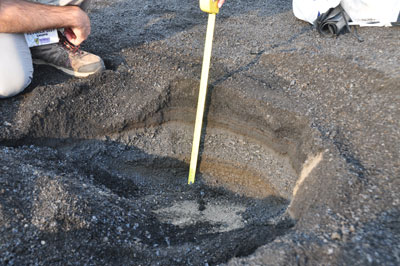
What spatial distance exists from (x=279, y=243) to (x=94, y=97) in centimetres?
203

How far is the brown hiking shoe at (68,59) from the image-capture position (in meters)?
3.12

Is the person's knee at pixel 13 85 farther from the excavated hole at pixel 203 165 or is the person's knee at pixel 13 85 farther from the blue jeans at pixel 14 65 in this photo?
the excavated hole at pixel 203 165

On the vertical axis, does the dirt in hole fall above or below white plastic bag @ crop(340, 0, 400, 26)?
below

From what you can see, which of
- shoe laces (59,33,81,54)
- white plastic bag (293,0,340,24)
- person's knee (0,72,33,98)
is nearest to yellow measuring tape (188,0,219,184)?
shoe laces (59,33,81,54)

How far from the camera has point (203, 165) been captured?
3117 mm

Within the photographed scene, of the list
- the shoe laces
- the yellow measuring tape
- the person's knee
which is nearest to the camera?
the yellow measuring tape

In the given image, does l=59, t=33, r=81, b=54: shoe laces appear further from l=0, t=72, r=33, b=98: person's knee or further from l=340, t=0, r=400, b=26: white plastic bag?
l=340, t=0, r=400, b=26: white plastic bag

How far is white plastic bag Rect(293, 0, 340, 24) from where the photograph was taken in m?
3.57

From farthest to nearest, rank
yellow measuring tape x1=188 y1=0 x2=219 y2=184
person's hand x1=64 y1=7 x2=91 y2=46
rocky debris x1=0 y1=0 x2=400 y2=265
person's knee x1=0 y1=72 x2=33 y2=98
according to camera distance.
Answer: person's hand x1=64 y1=7 x2=91 y2=46
person's knee x1=0 y1=72 x2=33 y2=98
yellow measuring tape x1=188 y1=0 x2=219 y2=184
rocky debris x1=0 y1=0 x2=400 y2=265

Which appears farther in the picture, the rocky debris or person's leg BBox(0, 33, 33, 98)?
person's leg BBox(0, 33, 33, 98)

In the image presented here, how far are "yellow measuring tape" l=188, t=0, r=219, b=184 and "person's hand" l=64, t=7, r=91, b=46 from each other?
1123 millimetres

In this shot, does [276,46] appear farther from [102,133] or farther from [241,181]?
[102,133]

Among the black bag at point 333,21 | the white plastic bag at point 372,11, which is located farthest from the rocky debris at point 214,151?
the white plastic bag at point 372,11

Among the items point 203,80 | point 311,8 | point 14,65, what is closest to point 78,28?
point 14,65
